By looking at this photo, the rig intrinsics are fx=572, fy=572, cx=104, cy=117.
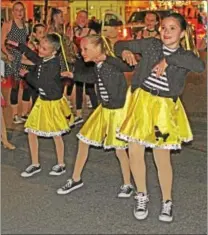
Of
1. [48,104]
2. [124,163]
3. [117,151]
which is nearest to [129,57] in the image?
[117,151]

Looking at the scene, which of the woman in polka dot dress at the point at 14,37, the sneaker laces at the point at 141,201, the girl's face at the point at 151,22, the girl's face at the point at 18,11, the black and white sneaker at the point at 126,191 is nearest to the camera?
the sneaker laces at the point at 141,201

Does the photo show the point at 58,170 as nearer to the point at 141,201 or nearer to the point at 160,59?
the point at 141,201

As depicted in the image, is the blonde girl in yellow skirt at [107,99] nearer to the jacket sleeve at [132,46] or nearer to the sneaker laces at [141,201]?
the jacket sleeve at [132,46]

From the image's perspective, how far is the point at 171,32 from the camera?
4.31 metres

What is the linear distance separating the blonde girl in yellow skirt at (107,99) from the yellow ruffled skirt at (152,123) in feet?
1.47

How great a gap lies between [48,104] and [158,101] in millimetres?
1663

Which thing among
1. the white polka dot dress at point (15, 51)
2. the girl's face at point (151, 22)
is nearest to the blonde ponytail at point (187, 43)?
the white polka dot dress at point (15, 51)

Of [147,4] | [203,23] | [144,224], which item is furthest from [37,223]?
[147,4]

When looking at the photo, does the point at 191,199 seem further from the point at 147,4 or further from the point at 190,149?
the point at 147,4

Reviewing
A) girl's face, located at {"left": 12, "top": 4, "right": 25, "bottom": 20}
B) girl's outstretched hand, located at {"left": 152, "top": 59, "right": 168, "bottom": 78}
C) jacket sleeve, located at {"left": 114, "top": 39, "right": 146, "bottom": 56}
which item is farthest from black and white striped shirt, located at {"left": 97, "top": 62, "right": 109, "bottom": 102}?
girl's face, located at {"left": 12, "top": 4, "right": 25, "bottom": 20}

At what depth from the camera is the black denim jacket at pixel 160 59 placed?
420 cm

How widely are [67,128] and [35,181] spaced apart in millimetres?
624

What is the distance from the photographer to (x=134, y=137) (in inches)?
173

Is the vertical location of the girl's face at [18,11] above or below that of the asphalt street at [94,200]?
above
